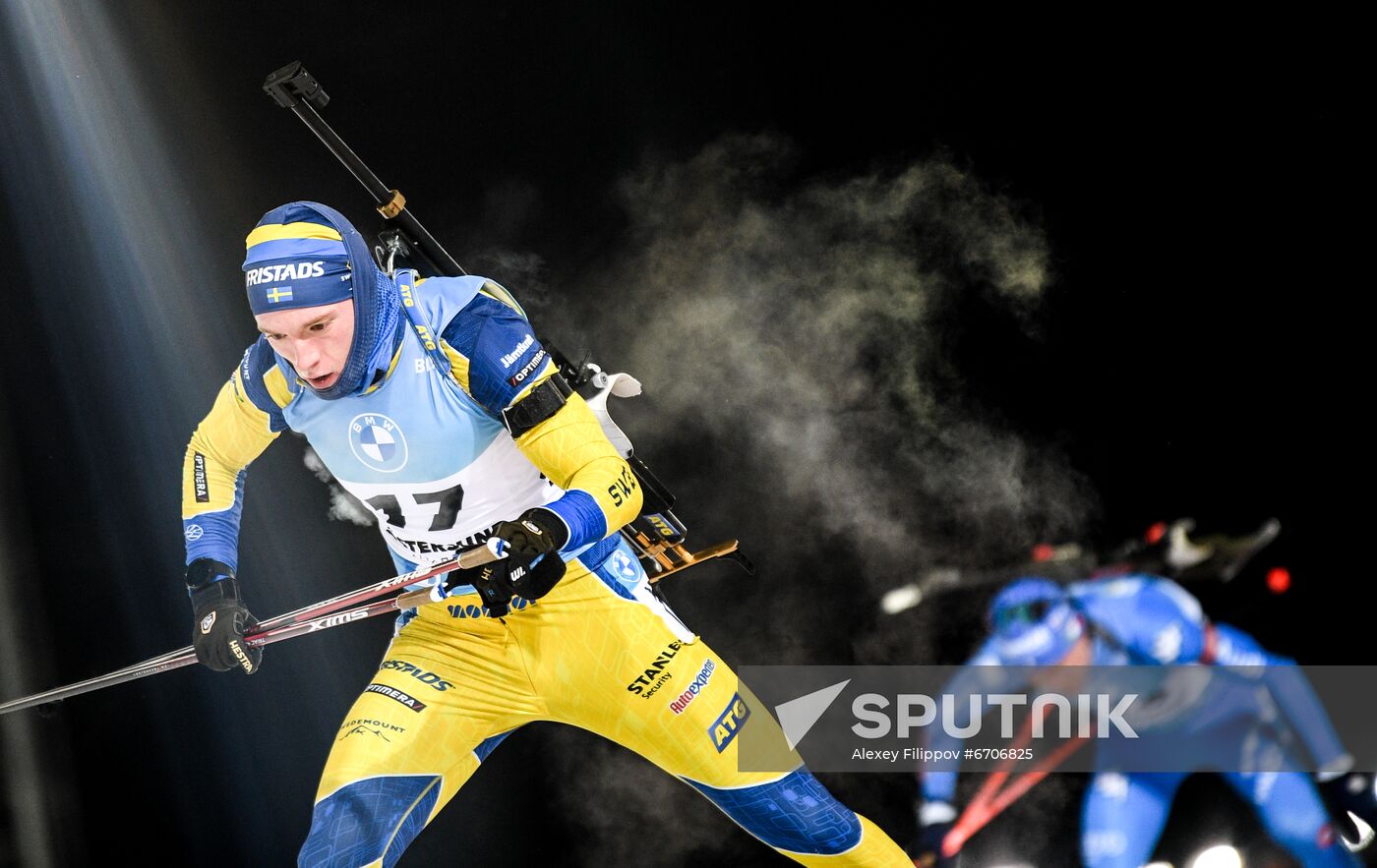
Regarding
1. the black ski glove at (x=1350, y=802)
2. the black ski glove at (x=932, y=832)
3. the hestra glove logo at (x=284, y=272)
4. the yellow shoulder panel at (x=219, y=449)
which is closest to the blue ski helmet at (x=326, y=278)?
the hestra glove logo at (x=284, y=272)

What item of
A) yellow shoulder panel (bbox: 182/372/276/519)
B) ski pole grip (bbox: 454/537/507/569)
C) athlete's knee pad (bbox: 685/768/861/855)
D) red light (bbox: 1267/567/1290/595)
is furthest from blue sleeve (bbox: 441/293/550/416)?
red light (bbox: 1267/567/1290/595)

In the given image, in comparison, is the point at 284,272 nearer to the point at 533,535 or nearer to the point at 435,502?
the point at 435,502

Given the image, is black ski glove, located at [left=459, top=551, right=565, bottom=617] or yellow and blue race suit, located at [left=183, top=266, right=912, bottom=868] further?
yellow and blue race suit, located at [left=183, top=266, right=912, bottom=868]

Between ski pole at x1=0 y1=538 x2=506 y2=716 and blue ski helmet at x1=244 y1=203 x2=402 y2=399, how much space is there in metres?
0.43

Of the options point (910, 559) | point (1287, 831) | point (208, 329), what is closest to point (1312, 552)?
point (1287, 831)

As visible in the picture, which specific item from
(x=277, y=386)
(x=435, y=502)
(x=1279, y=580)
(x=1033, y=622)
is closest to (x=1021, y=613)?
(x=1033, y=622)

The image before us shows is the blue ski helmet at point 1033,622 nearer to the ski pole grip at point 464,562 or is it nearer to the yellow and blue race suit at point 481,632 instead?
the yellow and blue race suit at point 481,632

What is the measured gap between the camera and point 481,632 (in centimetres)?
289

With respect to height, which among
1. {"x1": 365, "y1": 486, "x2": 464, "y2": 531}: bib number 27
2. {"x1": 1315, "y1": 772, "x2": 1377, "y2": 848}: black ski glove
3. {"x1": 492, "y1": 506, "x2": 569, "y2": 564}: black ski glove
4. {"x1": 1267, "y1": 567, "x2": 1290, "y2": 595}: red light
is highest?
{"x1": 365, "y1": 486, "x2": 464, "y2": 531}: bib number 27

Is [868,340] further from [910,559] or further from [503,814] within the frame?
[503,814]

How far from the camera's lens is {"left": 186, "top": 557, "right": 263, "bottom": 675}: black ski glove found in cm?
282

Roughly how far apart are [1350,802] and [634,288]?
2465mm

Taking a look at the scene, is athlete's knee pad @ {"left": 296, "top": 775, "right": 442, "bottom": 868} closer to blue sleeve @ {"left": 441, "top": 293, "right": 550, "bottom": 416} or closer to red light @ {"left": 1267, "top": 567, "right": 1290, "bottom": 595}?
blue sleeve @ {"left": 441, "top": 293, "right": 550, "bottom": 416}

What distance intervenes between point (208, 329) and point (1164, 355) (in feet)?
8.95
